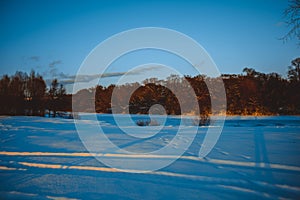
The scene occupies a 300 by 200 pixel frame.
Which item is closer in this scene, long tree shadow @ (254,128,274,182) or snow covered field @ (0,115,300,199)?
snow covered field @ (0,115,300,199)

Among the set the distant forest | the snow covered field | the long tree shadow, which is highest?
the distant forest

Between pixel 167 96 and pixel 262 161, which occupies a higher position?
pixel 167 96

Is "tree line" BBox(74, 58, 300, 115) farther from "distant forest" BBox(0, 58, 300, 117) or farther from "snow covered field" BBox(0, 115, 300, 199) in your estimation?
"snow covered field" BBox(0, 115, 300, 199)

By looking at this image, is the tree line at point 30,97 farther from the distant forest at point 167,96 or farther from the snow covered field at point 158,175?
the snow covered field at point 158,175

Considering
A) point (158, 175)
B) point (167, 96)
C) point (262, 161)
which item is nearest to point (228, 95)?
point (167, 96)

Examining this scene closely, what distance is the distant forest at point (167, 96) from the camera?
2455cm

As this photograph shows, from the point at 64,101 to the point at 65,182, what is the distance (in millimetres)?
24406

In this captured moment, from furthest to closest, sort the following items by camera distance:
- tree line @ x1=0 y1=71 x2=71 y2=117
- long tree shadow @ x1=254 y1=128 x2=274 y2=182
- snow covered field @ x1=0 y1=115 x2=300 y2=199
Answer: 1. tree line @ x1=0 y1=71 x2=71 y2=117
2. long tree shadow @ x1=254 y1=128 x2=274 y2=182
3. snow covered field @ x1=0 y1=115 x2=300 y2=199

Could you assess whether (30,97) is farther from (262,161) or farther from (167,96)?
(262,161)

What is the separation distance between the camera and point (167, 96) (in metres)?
26.0

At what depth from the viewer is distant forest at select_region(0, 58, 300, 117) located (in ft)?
80.5

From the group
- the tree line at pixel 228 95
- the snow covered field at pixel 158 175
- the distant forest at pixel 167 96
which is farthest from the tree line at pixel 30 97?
the snow covered field at pixel 158 175

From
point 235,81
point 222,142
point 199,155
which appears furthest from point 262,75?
point 199,155

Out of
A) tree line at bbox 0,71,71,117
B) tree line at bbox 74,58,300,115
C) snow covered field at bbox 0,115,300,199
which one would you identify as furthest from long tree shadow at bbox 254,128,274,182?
tree line at bbox 0,71,71,117
